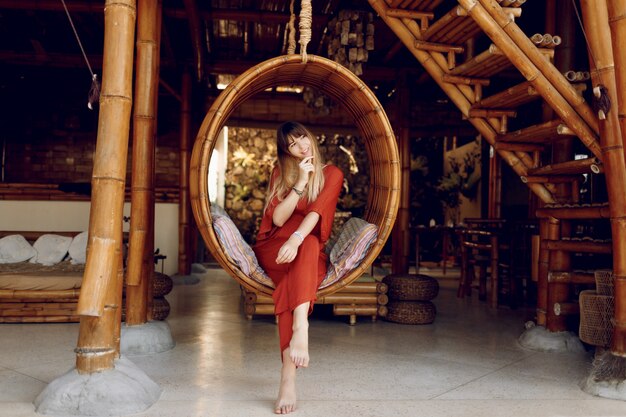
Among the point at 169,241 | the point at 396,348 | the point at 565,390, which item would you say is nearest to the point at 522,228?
the point at 396,348

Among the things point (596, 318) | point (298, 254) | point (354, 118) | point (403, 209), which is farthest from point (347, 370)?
point (403, 209)

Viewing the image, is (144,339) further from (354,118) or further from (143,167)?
(354,118)

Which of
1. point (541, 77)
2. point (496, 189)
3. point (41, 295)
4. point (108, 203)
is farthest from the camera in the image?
point (496, 189)

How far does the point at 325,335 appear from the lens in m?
4.59

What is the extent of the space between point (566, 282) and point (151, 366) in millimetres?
2928

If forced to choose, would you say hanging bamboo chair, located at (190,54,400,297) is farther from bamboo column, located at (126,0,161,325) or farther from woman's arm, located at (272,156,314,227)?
bamboo column, located at (126,0,161,325)

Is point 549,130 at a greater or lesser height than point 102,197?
greater

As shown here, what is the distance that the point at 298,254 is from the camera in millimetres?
2877

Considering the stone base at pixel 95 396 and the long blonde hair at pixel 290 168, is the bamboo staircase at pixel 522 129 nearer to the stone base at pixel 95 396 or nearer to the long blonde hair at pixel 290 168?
the long blonde hair at pixel 290 168

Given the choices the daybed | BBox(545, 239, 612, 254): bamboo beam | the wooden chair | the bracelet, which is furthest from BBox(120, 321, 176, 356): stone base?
the wooden chair

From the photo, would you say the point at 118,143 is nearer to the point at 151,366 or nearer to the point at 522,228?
the point at 151,366

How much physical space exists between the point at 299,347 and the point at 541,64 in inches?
88.1

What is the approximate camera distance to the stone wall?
11.9 metres

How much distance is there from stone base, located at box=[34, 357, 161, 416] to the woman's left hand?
3.04 feet
